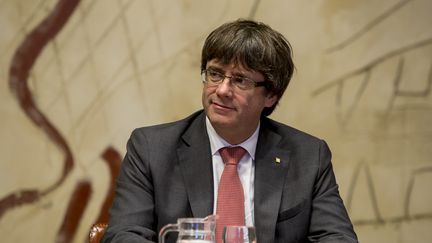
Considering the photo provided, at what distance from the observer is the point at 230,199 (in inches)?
93.4

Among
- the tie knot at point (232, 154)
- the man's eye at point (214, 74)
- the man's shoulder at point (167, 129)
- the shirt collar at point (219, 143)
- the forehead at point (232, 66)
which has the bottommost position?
the tie knot at point (232, 154)

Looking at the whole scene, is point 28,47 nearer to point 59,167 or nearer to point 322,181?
point 59,167

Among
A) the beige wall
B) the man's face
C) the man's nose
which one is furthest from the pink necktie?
the beige wall

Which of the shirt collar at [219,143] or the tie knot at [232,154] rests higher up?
the shirt collar at [219,143]

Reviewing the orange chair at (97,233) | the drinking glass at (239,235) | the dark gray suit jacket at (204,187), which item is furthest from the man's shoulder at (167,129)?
the drinking glass at (239,235)

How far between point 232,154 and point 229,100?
20 centimetres

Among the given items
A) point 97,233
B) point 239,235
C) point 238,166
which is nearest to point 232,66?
point 238,166

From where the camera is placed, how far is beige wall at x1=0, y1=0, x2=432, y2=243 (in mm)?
3109

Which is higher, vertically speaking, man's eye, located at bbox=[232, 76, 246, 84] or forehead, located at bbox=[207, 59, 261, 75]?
forehead, located at bbox=[207, 59, 261, 75]

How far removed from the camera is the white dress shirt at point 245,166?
242cm

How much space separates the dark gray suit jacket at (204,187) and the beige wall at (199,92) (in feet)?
2.20

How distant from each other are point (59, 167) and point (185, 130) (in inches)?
32.1

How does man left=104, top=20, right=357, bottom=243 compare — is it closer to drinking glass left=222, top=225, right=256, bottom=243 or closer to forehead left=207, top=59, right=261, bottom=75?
forehead left=207, top=59, right=261, bottom=75

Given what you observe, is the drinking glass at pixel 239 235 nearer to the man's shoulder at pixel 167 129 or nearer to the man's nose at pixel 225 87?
the man's nose at pixel 225 87
